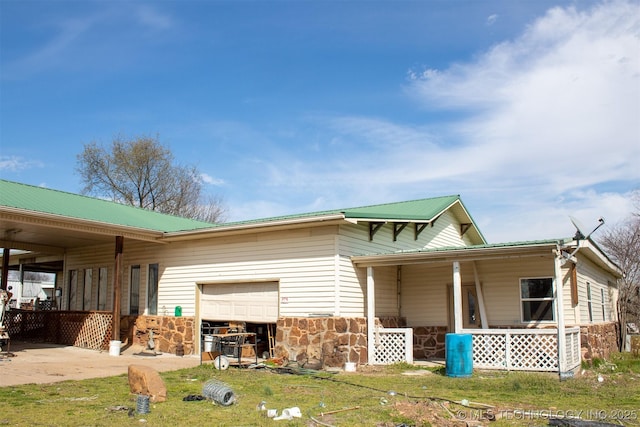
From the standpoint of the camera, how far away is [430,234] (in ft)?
62.1

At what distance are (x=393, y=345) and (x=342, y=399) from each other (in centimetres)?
527

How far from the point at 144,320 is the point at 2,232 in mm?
4955

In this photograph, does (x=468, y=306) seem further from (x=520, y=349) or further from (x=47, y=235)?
(x=47, y=235)

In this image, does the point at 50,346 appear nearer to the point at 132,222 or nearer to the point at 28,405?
the point at 132,222

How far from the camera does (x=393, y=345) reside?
1466cm

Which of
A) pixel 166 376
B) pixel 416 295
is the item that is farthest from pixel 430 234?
pixel 166 376

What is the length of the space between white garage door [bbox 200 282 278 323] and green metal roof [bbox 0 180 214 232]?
2702 mm

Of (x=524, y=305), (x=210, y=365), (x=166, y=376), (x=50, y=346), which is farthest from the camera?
(x=50, y=346)

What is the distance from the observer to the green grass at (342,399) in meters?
7.93

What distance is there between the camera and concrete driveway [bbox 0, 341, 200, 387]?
11961 millimetres

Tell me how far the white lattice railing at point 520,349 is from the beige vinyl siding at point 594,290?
9.07ft

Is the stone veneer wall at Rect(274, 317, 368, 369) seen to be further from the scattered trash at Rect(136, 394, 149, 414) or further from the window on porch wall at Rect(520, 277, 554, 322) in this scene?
the scattered trash at Rect(136, 394, 149, 414)

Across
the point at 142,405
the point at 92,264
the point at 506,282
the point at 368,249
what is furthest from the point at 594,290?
the point at 92,264

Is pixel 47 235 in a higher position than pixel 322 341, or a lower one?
higher
